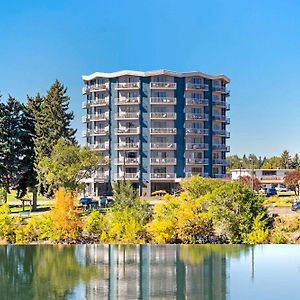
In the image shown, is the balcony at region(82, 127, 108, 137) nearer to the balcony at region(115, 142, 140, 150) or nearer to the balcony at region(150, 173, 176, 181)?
the balcony at region(115, 142, 140, 150)

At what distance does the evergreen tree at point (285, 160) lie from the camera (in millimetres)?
95562

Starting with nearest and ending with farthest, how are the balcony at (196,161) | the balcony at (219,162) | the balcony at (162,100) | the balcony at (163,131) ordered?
the balcony at (163,131)
the balcony at (162,100)
the balcony at (196,161)
the balcony at (219,162)

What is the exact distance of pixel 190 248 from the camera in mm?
32938

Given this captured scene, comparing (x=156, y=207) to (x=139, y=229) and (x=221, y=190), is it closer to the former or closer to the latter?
(x=139, y=229)

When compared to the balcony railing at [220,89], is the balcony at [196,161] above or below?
below

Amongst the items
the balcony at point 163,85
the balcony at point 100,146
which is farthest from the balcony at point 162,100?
the balcony at point 100,146

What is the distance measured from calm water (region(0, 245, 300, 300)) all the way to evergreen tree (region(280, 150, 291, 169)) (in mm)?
64582

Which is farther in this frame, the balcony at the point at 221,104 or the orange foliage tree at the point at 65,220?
the balcony at the point at 221,104

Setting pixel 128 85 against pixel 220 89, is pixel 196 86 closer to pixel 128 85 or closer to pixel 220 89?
pixel 220 89

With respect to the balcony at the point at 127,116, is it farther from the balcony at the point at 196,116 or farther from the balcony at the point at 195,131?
the balcony at the point at 195,131

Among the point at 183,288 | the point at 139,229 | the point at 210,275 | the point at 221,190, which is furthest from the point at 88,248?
the point at 183,288

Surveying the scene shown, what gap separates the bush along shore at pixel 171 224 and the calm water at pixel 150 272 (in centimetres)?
132

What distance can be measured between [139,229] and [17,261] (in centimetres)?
824

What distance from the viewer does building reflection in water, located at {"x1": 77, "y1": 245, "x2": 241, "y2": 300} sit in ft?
67.7
